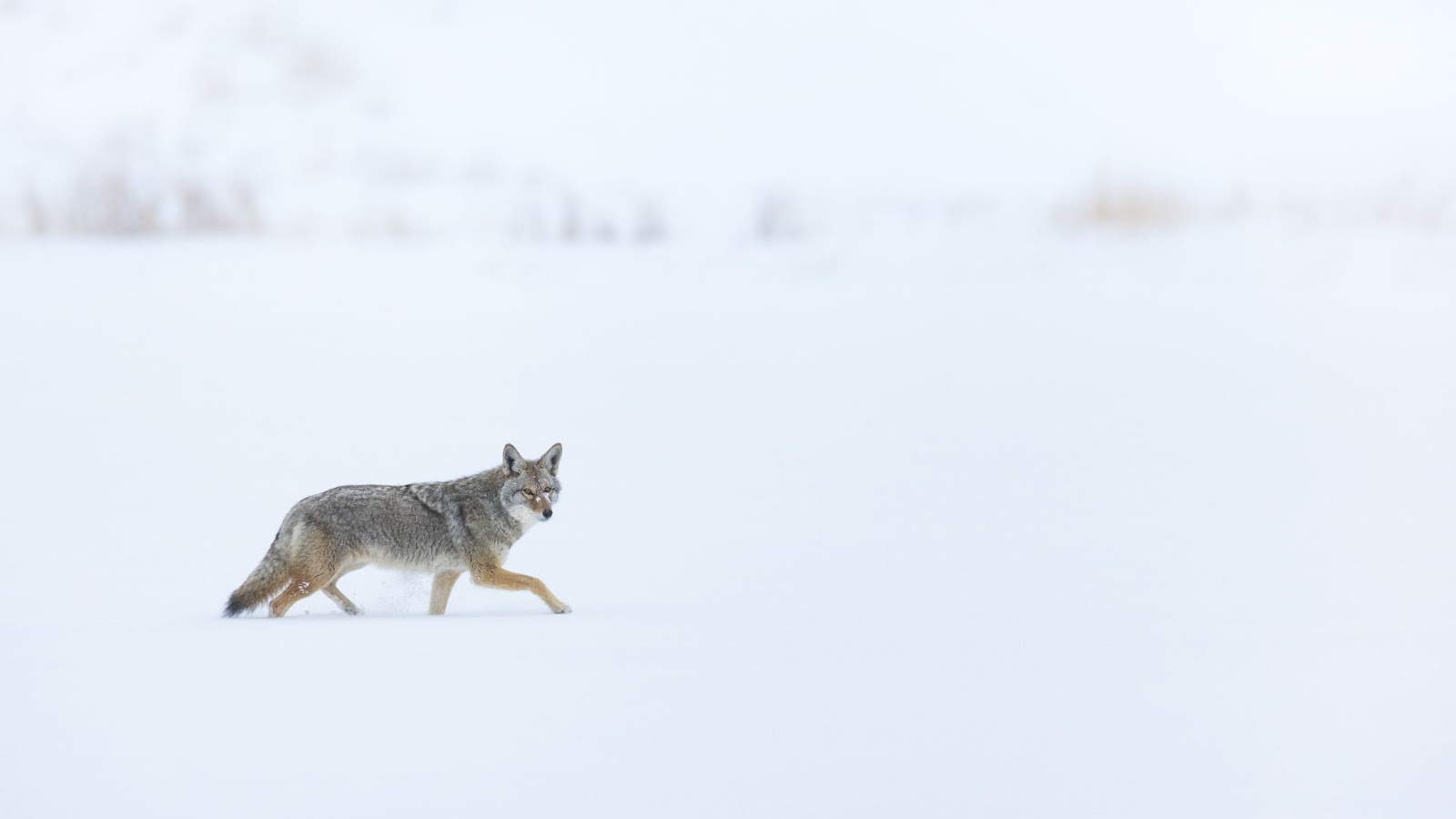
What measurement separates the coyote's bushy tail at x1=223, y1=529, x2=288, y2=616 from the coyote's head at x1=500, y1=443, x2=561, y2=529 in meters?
0.84

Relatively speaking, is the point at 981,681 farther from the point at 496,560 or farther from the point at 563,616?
the point at 496,560

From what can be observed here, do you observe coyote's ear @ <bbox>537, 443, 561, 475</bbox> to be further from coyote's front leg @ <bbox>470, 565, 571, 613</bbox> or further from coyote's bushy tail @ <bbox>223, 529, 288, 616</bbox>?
coyote's bushy tail @ <bbox>223, 529, 288, 616</bbox>

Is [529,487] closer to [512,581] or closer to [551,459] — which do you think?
[551,459]

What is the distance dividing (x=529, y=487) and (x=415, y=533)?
45 centimetres

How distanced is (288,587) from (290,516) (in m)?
0.26

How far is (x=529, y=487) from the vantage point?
570 cm

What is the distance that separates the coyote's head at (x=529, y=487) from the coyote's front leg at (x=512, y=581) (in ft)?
0.66

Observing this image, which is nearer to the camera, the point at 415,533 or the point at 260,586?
the point at 260,586

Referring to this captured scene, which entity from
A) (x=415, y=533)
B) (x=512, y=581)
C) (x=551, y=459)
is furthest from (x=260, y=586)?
(x=551, y=459)

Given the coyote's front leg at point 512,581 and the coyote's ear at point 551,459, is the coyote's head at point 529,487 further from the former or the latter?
the coyote's front leg at point 512,581

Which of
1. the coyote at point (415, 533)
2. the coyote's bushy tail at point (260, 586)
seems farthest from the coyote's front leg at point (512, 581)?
the coyote's bushy tail at point (260, 586)

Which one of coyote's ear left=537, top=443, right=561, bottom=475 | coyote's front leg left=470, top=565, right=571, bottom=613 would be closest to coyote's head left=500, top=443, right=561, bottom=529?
coyote's ear left=537, top=443, right=561, bottom=475

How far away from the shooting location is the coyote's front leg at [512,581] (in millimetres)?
5625

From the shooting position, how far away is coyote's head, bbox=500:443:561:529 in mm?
5695
